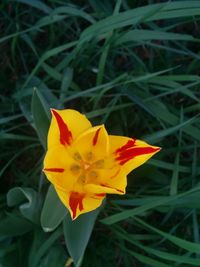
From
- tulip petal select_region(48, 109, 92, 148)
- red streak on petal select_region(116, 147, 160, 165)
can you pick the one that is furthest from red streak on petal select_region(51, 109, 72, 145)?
red streak on petal select_region(116, 147, 160, 165)

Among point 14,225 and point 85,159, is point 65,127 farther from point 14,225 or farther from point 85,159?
point 14,225

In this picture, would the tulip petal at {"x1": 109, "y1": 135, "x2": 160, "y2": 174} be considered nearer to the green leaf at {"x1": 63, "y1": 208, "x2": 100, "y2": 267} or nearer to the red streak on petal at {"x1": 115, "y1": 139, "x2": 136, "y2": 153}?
the red streak on petal at {"x1": 115, "y1": 139, "x2": 136, "y2": 153}

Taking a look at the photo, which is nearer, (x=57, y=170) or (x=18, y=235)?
(x=57, y=170)

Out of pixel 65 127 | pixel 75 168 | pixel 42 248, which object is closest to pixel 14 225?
pixel 42 248

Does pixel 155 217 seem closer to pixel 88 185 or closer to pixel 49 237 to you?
pixel 49 237

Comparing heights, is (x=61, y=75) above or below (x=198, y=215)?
above

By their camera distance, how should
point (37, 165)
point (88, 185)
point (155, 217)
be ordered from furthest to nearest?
1. point (155, 217)
2. point (37, 165)
3. point (88, 185)

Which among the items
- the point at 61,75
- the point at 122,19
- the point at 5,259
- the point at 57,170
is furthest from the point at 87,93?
the point at 5,259
